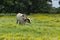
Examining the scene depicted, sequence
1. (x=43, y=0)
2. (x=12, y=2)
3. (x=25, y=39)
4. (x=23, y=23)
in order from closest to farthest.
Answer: (x=25, y=39)
(x=23, y=23)
(x=12, y=2)
(x=43, y=0)

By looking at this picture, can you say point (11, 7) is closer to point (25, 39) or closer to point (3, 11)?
point (3, 11)

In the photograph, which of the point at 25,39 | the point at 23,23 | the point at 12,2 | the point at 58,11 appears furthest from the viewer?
the point at 58,11

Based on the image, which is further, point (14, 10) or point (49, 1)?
point (49, 1)

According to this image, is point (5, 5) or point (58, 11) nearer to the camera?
point (5, 5)

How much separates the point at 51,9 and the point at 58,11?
2.57 m

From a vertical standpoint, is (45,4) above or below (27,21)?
below

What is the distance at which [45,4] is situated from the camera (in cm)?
5672

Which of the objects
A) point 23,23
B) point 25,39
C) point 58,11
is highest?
point 25,39

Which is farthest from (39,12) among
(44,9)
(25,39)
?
(25,39)

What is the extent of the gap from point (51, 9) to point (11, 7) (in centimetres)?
830

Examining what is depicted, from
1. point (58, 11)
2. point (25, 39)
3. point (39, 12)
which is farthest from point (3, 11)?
point (25, 39)

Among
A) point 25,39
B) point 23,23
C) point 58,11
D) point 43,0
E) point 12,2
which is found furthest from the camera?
point 58,11

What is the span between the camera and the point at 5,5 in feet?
175

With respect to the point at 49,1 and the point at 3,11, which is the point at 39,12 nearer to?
the point at 49,1
